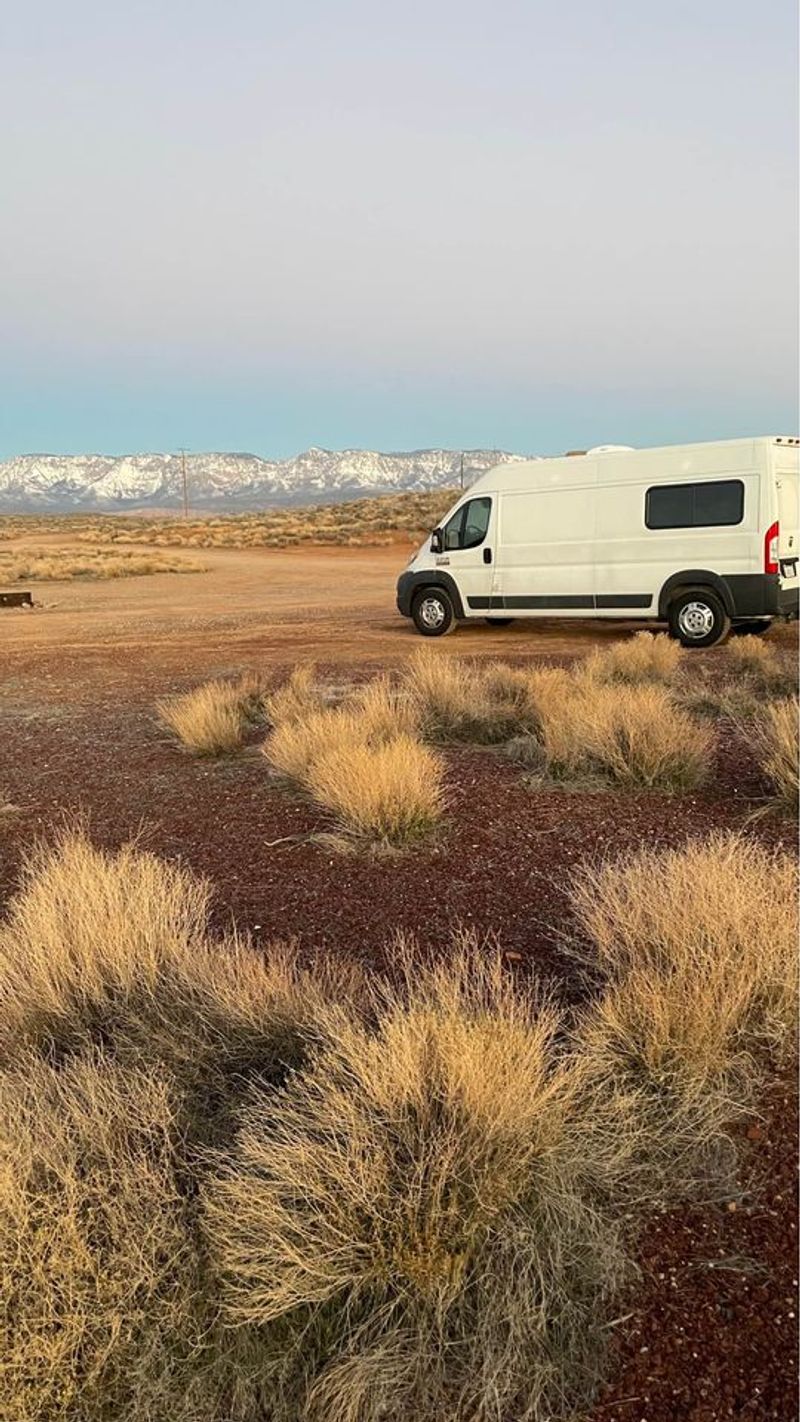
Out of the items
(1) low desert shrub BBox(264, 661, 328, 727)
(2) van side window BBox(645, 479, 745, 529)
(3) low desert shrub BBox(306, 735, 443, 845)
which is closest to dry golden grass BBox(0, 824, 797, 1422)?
(3) low desert shrub BBox(306, 735, 443, 845)

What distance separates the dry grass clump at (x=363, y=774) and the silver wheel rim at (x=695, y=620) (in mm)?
6766

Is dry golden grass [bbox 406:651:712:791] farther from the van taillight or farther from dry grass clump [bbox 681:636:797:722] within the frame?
the van taillight

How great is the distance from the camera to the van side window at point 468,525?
552 inches

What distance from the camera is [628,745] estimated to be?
6.32 metres

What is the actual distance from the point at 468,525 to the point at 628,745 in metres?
8.49

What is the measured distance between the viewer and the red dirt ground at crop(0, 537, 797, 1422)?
79.6 inches

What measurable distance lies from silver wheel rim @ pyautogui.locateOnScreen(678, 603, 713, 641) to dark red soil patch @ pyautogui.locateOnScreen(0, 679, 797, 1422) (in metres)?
5.16

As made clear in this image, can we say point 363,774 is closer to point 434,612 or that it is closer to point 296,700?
point 296,700

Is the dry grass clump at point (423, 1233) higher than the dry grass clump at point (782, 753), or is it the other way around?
the dry grass clump at point (782, 753)

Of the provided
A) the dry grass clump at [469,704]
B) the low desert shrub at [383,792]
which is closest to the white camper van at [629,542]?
the dry grass clump at [469,704]

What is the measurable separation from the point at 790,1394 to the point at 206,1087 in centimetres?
171

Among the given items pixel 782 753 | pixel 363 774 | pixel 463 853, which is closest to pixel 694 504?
pixel 782 753

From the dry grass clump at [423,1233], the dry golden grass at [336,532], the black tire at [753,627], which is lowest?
the dry grass clump at [423,1233]

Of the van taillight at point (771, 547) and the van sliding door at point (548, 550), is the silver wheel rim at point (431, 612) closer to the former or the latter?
the van sliding door at point (548, 550)
